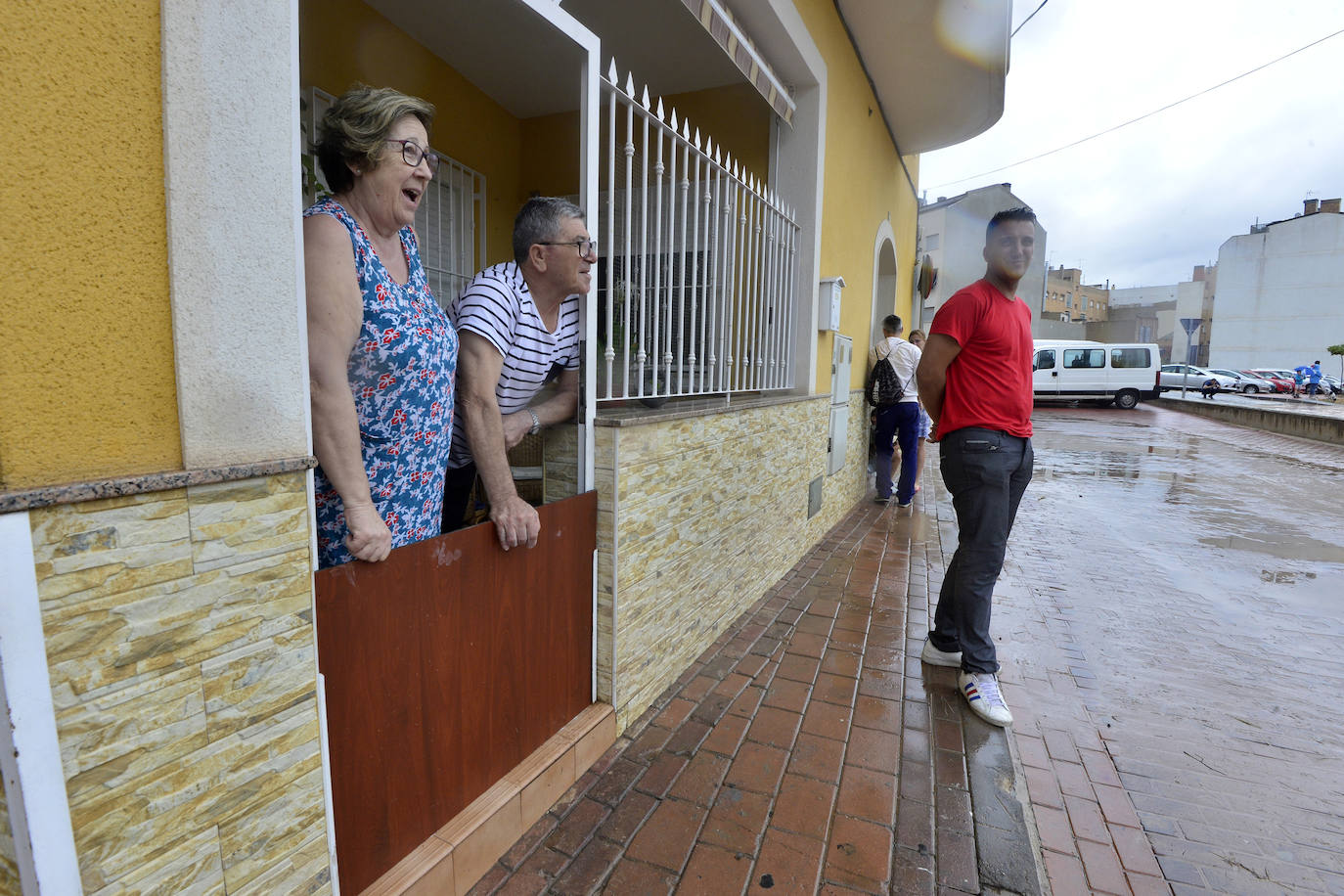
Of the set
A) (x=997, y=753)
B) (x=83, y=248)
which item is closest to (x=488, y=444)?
(x=83, y=248)

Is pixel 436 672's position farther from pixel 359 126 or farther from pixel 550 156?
pixel 550 156

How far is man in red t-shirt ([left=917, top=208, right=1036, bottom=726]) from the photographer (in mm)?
2652

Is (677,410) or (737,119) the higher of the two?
(737,119)

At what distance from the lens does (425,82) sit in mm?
3764

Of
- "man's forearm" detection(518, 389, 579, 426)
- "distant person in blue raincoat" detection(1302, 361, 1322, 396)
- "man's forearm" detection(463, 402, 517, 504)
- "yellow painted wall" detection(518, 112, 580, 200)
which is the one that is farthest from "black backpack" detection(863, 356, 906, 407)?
"distant person in blue raincoat" detection(1302, 361, 1322, 396)

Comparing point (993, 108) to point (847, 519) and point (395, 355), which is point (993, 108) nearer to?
point (847, 519)

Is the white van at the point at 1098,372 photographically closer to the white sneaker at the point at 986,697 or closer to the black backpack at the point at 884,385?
the black backpack at the point at 884,385

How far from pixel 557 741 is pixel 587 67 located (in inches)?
87.9

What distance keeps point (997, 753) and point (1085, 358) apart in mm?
22739

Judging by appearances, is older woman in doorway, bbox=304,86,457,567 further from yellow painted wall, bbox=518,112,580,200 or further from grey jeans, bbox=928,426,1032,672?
yellow painted wall, bbox=518,112,580,200

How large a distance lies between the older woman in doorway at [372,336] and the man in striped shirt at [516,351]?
18 cm

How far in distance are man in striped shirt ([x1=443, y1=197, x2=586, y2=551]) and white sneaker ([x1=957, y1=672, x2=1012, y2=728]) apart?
6.50 feet

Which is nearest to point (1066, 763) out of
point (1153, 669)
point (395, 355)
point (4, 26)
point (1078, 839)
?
point (1078, 839)

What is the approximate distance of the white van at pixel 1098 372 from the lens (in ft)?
67.5
